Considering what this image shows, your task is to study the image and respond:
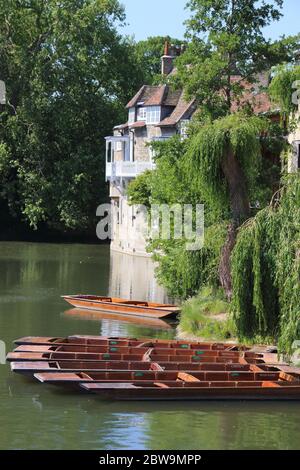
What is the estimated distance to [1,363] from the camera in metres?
21.4

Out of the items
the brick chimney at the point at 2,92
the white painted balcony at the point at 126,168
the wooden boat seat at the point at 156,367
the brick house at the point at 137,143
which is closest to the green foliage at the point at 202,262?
the wooden boat seat at the point at 156,367

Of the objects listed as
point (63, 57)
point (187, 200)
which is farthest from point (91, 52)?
point (187, 200)

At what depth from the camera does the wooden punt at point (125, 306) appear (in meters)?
29.4

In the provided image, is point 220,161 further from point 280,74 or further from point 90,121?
point 90,121

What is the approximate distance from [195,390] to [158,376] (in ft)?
3.36

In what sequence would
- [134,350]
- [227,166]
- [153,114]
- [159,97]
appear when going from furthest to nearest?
[153,114] → [159,97] → [227,166] → [134,350]

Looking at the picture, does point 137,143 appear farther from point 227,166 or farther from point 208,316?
point 208,316

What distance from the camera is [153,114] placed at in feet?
174

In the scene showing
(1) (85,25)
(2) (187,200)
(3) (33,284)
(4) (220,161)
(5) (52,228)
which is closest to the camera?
(4) (220,161)

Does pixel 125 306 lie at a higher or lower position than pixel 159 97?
lower

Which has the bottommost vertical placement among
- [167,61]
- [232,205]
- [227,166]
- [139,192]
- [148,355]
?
[148,355]

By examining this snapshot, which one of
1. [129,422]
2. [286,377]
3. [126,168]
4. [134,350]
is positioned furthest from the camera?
[126,168]

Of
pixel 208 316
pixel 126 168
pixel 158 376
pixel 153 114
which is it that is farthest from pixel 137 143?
pixel 158 376
